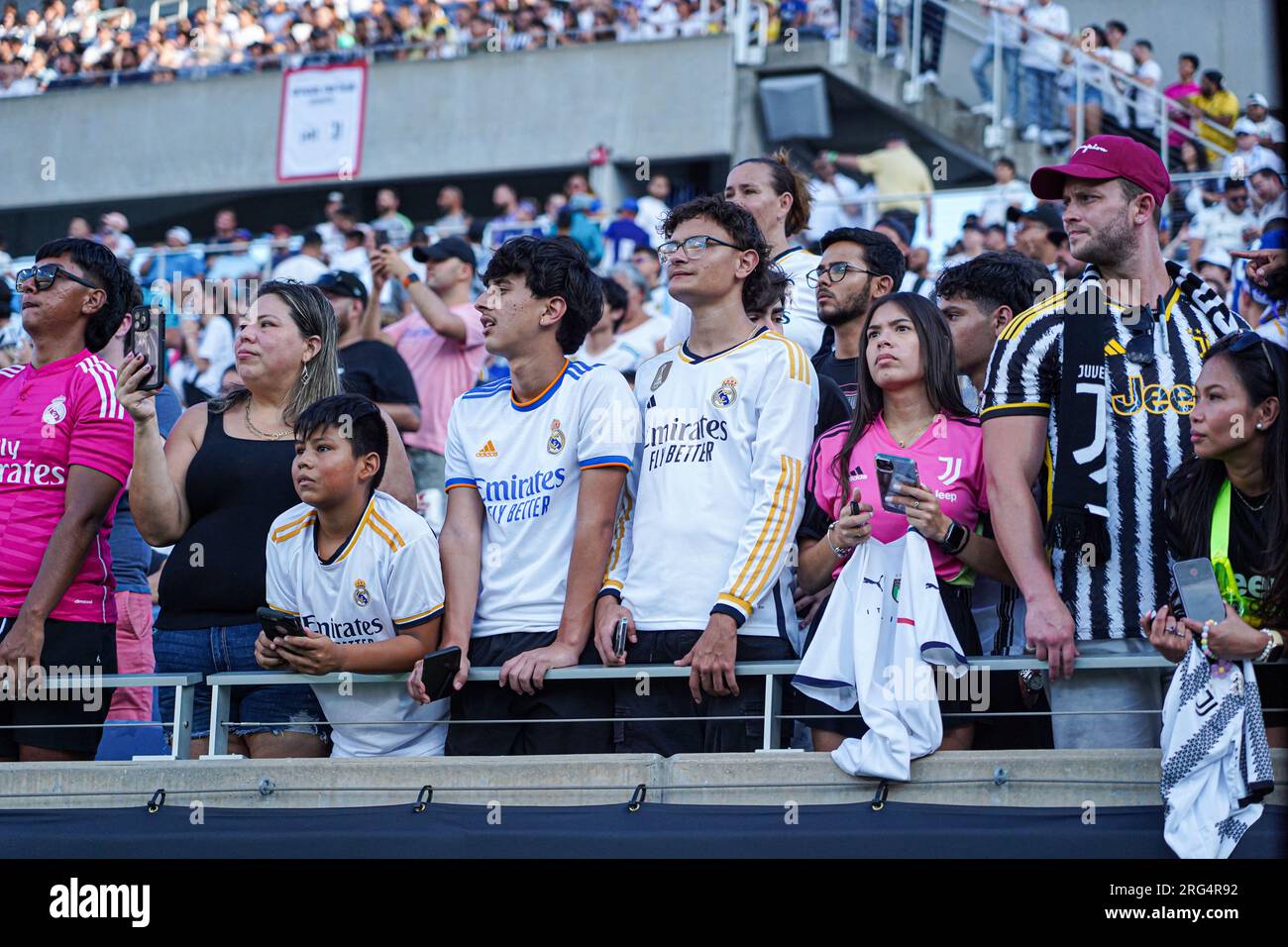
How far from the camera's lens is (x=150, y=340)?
211 inches

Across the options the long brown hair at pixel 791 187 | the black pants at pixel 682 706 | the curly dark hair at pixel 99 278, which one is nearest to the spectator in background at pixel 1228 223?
the long brown hair at pixel 791 187

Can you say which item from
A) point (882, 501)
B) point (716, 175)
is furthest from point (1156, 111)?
point (882, 501)

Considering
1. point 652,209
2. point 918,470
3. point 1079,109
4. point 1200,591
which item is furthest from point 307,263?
point 1200,591

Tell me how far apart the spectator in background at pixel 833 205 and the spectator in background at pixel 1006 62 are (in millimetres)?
2977

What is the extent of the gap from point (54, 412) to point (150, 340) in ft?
1.77

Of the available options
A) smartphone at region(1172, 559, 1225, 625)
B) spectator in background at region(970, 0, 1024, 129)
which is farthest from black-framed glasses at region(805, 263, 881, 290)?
spectator in background at region(970, 0, 1024, 129)

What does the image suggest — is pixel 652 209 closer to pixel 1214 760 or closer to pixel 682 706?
pixel 682 706

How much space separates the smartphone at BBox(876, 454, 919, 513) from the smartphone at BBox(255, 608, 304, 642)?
1.79m

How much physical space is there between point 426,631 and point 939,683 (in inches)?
64.7

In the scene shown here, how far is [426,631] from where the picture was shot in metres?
5.25

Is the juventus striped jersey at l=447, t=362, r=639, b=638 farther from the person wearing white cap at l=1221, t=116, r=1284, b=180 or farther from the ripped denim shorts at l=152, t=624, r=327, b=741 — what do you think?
the person wearing white cap at l=1221, t=116, r=1284, b=180

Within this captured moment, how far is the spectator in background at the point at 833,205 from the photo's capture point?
49.4 ft

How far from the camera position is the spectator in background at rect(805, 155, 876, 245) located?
15.1 meters

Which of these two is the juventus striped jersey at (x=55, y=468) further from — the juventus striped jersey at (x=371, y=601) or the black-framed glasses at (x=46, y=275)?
the juventus striped jersey at (x=371, y=601)
